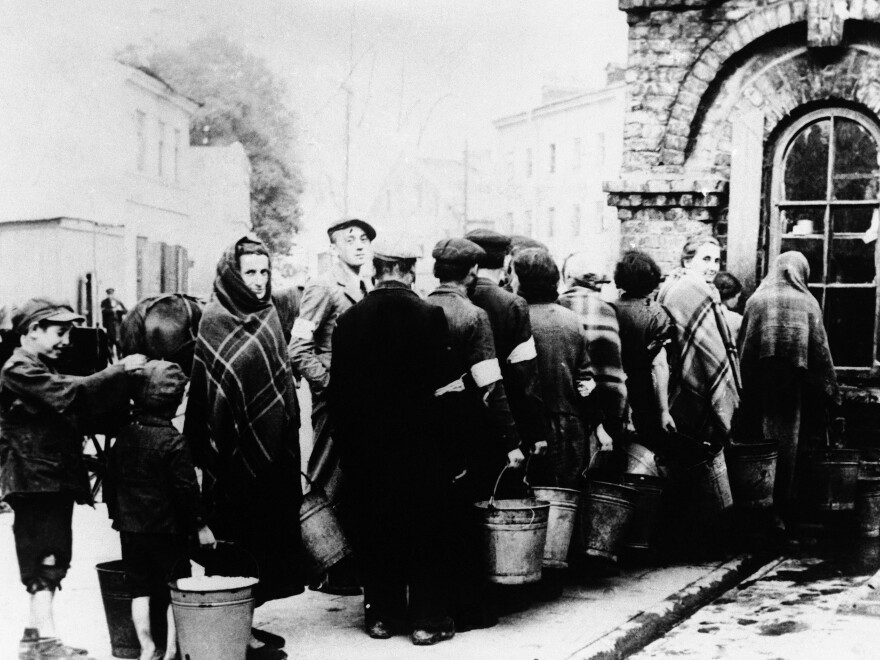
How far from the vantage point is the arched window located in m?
9.60

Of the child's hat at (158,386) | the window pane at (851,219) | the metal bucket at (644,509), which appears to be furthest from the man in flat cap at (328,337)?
the window pane at (851,219)

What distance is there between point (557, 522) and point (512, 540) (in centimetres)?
65

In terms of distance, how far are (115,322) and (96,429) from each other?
9.80 m

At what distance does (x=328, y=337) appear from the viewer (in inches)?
260

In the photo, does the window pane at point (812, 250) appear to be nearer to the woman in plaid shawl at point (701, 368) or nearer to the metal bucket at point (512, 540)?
the woman in plaid shawl at point (701, 368)

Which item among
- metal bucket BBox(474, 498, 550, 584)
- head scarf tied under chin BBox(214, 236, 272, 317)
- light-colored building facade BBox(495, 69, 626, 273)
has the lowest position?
metal bucket BBox(474, 498, 550, 584)

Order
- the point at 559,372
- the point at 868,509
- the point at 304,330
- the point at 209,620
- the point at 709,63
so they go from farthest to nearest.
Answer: the point at 709,63 → the point at 868,509 → the point at 559,372 → the point at 304,330 → the point at 209,620

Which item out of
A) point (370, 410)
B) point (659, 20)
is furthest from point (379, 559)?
point (659, 20)

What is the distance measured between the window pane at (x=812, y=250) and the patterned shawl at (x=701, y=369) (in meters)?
2.19

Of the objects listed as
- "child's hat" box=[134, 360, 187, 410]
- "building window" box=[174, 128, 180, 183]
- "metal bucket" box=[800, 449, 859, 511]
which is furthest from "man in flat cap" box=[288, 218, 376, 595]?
"building window" box=[174, 128, 180, 183]

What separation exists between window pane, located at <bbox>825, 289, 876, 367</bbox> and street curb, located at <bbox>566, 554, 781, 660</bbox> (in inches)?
95.0

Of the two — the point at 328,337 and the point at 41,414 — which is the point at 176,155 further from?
the point at 41,414

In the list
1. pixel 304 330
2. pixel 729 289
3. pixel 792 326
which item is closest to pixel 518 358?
pixel 304 330

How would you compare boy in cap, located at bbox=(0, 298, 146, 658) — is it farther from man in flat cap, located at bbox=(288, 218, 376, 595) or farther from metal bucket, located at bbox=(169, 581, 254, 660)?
man in flat cap, located at bbox=(288, 218, 376, 595)
